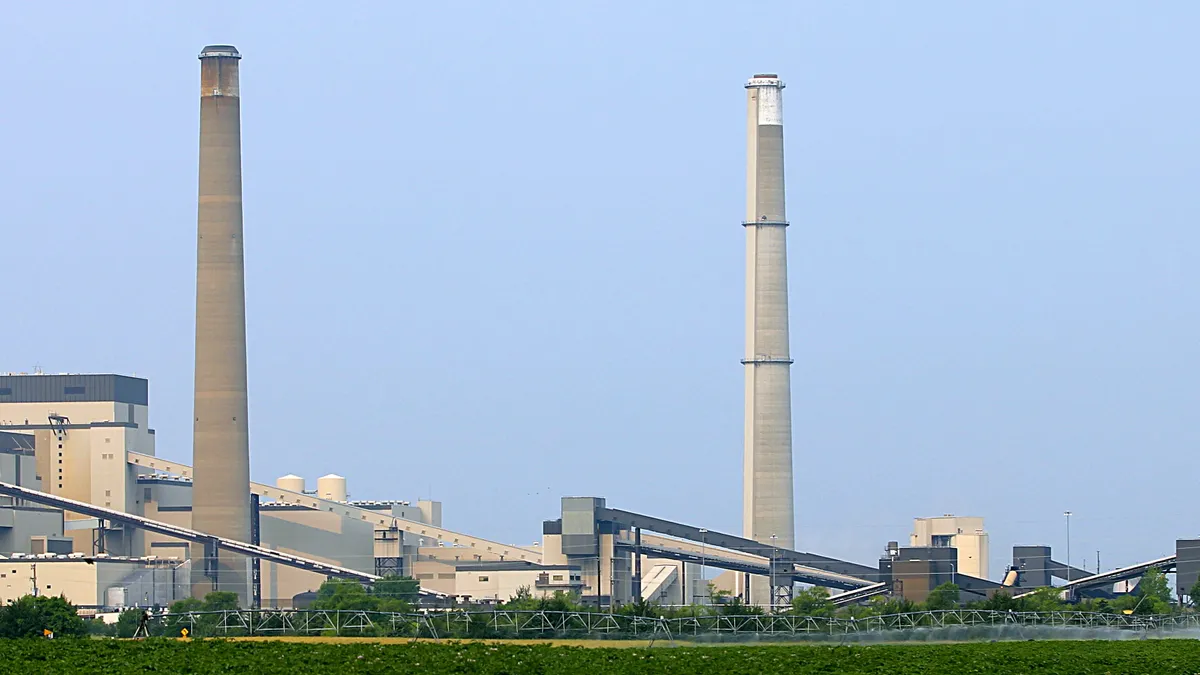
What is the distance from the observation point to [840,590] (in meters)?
136

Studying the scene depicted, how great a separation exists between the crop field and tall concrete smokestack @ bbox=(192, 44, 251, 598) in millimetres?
69964

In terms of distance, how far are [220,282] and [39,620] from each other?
54147 millimetres

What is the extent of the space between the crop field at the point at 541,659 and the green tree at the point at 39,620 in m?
9.67

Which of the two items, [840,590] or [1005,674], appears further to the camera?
[840,590]

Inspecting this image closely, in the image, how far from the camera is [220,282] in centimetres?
11825

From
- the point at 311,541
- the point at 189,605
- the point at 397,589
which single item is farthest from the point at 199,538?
the point at 311,541

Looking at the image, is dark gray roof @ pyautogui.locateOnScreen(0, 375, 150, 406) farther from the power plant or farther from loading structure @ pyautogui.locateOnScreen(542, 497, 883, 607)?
loading structure @ pyautogui.locateOnScreen(542, 497, 883, 607)

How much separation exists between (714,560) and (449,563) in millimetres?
25491

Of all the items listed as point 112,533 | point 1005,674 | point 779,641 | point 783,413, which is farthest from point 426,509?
point 1005,674

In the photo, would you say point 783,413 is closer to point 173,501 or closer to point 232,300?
point 232,300

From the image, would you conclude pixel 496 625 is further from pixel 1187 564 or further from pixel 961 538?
pixel 961 538

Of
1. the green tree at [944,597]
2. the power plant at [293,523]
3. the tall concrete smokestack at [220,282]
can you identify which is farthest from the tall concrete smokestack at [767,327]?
the tall concrete smokestack at [220,282]

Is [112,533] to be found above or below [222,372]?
below

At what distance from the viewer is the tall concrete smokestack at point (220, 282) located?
117750 millimetres
